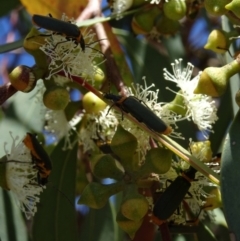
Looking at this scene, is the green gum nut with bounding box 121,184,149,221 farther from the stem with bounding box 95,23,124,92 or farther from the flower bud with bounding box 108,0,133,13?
the flower bud with bounding box 108,0,133,13

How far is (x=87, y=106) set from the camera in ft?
4.36

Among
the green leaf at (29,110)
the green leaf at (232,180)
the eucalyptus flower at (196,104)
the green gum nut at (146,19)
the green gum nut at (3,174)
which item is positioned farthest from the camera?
the green leaf at (29,110)

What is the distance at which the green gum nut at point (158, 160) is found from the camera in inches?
42.6

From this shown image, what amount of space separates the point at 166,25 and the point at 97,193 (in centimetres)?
52

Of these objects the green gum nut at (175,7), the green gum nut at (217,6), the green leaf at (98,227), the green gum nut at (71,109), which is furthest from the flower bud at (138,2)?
the green leaf at (98,227)

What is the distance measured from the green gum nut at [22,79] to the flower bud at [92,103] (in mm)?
218

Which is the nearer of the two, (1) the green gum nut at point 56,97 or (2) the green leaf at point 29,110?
(1) the green gum nut at point 56,97

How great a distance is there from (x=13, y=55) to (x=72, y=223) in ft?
3.31

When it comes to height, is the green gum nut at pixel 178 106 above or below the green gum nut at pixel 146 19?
below

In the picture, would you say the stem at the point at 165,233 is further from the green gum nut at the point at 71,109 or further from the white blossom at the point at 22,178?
the green gum nut at the point at 71,109

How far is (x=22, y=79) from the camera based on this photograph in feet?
3.62

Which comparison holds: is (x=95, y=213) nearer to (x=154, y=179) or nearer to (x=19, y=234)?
(x=19, y=234)

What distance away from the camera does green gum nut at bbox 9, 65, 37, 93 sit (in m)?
1.10

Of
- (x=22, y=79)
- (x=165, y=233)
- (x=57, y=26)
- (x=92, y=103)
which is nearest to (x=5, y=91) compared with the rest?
(x=22, y=79)
